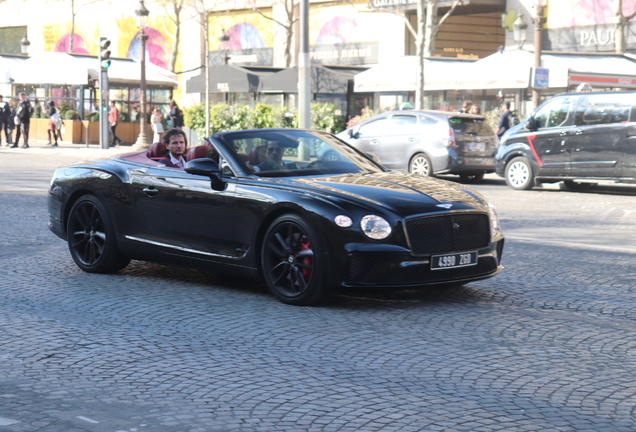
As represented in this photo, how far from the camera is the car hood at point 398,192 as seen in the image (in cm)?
674

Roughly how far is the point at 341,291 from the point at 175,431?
2.79m

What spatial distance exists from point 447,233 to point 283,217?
3.84ft

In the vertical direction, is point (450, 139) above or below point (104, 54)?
below

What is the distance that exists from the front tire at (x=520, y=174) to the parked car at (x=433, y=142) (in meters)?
1.12

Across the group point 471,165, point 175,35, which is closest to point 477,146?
point 471,165

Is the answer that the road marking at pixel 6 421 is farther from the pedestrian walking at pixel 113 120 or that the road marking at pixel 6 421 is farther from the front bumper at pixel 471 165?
the pedestrian walking at pixel 113 120

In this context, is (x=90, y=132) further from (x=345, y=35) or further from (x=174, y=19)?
(x=174, y=19)

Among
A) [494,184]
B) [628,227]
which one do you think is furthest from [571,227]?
[494,184]

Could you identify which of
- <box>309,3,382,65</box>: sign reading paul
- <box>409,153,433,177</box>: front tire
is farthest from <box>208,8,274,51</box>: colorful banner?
<box>409,153,433,177</box>: front tire

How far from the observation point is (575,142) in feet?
58.5

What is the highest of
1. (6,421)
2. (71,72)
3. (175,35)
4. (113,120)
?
(175,35)

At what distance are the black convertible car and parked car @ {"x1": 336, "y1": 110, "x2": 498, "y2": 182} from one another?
38.4 feet

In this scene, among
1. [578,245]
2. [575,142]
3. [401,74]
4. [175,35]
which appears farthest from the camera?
[175,35]

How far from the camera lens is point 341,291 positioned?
6.75 m
